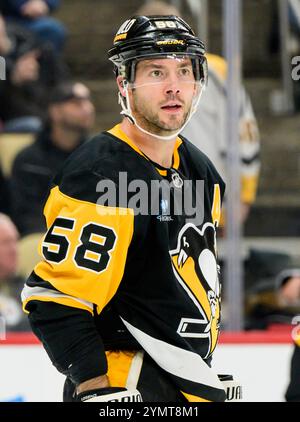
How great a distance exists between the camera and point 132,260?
1.75m

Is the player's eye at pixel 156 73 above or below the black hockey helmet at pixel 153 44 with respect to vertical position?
below

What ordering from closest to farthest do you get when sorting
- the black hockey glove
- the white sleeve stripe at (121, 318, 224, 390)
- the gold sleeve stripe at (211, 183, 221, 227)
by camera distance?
the black hockey glove
the white sleeve stripe at (121, 318, 224, 390)
the gold sleeve stripe at (211, 183, 221, 227)

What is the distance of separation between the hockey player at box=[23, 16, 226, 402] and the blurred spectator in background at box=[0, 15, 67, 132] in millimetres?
2000

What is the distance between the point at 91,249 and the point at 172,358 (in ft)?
0.81

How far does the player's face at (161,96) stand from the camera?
5.86ft

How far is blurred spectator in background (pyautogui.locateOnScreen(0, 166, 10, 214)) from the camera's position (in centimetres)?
364

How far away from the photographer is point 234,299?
347cm

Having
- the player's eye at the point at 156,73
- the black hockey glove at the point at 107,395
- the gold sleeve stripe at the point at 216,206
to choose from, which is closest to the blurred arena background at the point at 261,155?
the gold sleeve stripe at the point at 216,206

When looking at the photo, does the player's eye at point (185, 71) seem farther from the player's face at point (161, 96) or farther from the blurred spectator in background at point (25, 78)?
the blurred spectator in background at point (25, 78)

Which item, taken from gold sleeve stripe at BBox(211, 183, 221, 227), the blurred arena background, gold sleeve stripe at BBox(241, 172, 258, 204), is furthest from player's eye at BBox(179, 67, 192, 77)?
gold sleeve stripe at BBox(241, 172, 258, 204)

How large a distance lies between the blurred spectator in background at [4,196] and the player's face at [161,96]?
1.89 meters

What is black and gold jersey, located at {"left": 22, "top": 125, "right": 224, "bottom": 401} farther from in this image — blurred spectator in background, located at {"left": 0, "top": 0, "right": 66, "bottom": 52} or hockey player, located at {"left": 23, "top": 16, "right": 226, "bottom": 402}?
blurred spectator in background, located at {"left": 0, "top": 0, "right": 66, "bottom": 52}
